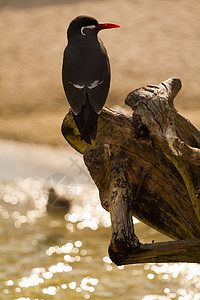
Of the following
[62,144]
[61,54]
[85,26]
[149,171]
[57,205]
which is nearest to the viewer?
[85,26]

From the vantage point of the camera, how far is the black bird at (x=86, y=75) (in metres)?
3.45

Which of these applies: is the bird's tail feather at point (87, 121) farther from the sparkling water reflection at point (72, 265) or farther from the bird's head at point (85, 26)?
the sparkling water reflection at point (72, 265)

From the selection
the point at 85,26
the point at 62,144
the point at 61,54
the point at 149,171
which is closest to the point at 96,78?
the point at 85,26

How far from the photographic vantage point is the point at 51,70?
1221 cm

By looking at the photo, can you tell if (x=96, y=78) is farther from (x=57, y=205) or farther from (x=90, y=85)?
(x=57, y=205)

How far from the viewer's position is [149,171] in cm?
392

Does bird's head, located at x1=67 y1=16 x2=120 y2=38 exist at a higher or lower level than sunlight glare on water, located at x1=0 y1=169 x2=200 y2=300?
higher

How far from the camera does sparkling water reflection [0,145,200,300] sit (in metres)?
5.81

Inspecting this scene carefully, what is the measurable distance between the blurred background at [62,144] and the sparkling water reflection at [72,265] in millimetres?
13

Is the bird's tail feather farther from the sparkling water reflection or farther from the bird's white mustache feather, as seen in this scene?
the sparkling water reflection

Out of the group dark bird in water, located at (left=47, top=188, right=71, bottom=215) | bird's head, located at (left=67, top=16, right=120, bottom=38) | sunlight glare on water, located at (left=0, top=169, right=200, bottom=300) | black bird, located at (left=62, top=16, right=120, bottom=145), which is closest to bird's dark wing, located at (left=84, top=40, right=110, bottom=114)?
black bird, located at (left=62, top=16, right=120, bottom=145)

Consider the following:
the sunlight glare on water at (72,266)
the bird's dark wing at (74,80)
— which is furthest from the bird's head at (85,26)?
the sunlight glare on water at (72,266)

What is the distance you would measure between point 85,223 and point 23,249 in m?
1.25

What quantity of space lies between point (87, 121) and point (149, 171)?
758 millimetres
